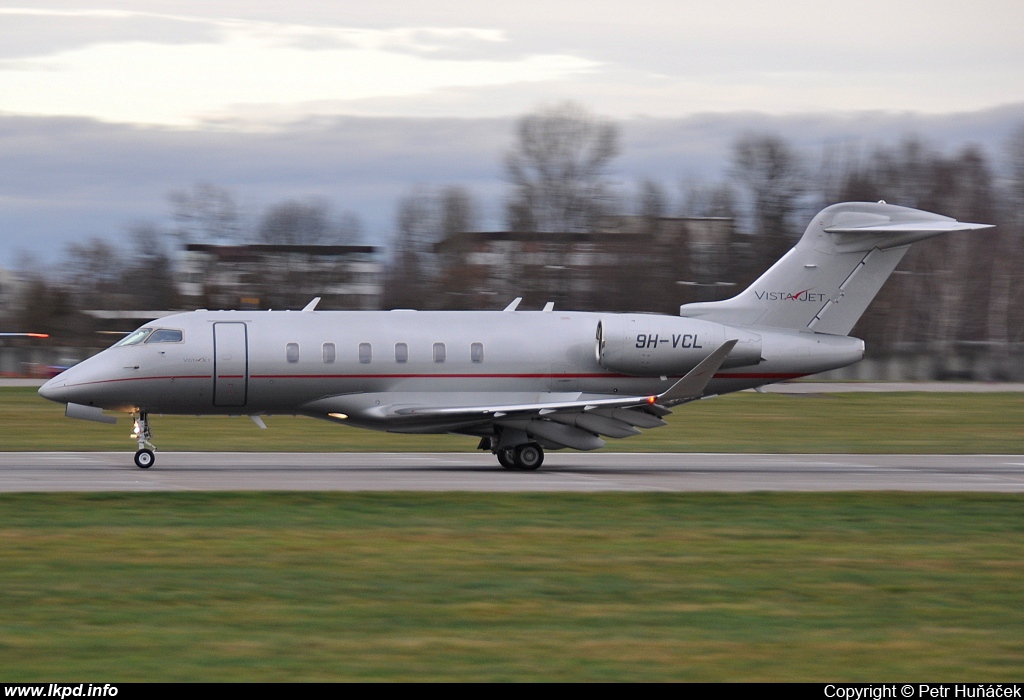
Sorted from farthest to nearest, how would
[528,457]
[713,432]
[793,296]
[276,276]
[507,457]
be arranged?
[276,276] → [713,432] → [793,296] → [507,457] → [528,457]

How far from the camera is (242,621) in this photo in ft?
33.3

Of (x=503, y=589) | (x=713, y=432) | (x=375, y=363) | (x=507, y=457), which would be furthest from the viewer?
(x=713, y=432)

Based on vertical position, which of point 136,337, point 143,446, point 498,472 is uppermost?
point 136,337

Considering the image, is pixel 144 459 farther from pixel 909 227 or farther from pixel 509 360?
pixel 909 227

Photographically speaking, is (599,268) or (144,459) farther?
(599,268)

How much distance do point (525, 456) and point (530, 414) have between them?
1.29m

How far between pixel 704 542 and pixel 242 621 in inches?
254

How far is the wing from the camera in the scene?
73.4 feet

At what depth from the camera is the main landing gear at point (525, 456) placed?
2348 cm

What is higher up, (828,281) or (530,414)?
(828,281)

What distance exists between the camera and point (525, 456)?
77.1 feet

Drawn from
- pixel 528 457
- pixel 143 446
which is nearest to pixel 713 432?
pixel 528 457

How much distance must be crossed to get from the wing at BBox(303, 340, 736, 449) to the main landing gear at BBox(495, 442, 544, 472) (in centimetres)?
37
